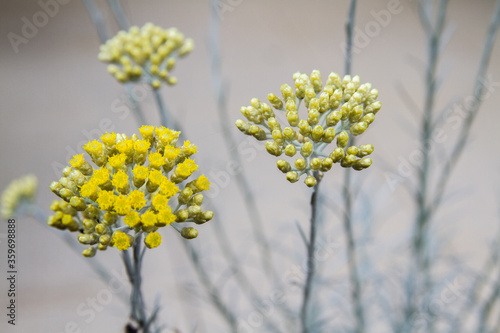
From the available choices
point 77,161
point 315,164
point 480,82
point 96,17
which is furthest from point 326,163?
point 96,17

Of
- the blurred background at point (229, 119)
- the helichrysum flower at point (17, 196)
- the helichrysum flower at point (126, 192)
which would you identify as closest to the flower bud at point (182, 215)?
the helichrysum flower at point (126, 192)

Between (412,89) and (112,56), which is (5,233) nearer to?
(112,56)

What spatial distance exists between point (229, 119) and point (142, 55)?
46.6 inches

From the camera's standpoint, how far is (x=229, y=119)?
6.36 ft

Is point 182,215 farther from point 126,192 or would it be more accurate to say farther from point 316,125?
point 316,125

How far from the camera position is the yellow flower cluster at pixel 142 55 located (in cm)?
75

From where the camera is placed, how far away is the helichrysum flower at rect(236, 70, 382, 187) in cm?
48

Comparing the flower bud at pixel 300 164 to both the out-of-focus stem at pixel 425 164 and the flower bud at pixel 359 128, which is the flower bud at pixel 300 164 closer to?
the flower bud at pixel 359 128

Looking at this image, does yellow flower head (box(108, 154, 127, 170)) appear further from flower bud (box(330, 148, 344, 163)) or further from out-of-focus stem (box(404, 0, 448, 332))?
out-of-focus stem (box(404, 0, 448, 332))

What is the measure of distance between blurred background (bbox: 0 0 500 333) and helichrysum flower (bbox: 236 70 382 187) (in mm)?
1022

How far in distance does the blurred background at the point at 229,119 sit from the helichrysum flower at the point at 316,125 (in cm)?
102

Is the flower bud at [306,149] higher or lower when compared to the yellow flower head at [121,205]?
higher

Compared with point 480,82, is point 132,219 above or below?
below

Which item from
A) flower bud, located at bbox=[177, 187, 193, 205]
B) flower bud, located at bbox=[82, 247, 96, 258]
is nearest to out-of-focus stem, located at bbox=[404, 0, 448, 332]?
flower bud, located at bbox=[177, 187, 193, 205]
